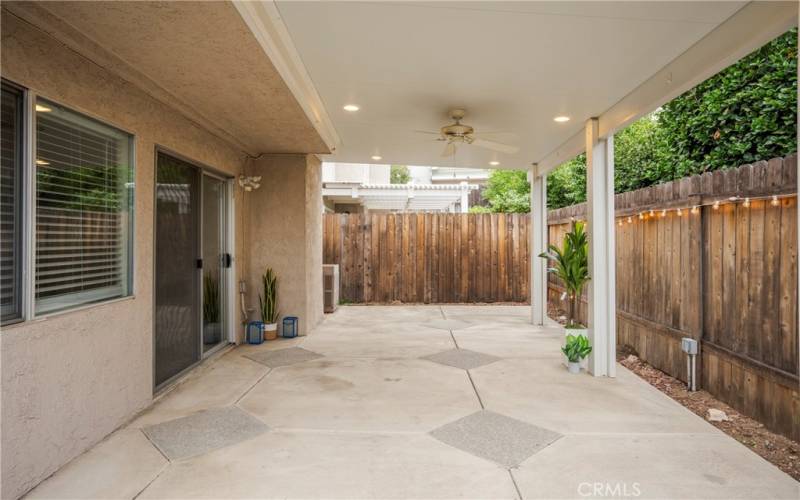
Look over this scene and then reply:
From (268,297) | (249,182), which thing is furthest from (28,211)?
(268,297)

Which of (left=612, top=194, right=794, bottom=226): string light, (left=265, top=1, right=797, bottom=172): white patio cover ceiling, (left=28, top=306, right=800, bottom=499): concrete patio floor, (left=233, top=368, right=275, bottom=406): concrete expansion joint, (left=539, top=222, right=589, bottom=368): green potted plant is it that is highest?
(left=265, top=1, right=797, bottom=172): white patio cover ceiling

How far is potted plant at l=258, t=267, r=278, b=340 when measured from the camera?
18.0ft

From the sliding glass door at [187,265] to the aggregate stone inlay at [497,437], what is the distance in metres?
2.39

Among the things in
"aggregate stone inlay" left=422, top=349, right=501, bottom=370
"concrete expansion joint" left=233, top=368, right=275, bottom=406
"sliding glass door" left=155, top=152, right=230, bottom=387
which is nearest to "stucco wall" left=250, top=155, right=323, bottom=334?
"sliding glass door" left=155, top=152, right=230, bottom=387

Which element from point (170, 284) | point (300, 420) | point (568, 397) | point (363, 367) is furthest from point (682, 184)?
point (170, 284)

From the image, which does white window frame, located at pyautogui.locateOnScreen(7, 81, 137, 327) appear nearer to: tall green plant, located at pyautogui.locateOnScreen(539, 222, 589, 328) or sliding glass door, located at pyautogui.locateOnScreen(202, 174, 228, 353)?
sliding glass door, located at pyautogui.locateOnScreen(202, 174, 228, 353)

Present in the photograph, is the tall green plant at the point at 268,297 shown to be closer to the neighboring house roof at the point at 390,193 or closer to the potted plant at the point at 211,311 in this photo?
the potted plant at the point at 211,311

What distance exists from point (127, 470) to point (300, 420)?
39.4 inches

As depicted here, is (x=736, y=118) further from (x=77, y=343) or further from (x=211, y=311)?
(x=77, y=343)

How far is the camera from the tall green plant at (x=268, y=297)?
18.1ft

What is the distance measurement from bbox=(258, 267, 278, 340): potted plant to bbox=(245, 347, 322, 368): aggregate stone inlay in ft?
1.85

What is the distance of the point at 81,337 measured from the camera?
2592 mm

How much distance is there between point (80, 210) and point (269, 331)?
3.10 meters

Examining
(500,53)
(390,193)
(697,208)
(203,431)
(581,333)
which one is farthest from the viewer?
(390,193)
